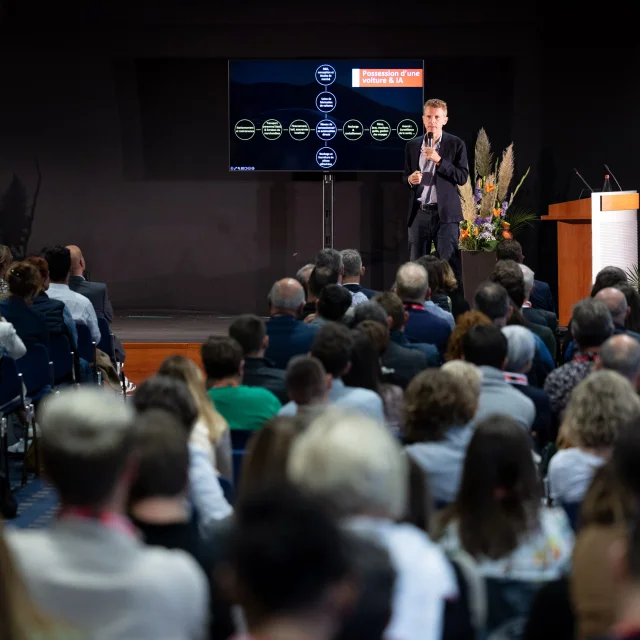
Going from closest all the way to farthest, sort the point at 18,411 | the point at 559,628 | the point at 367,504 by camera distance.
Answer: the point at 367,504 < the point at 559,628 < the point at 18,411

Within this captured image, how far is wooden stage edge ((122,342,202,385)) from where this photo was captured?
25.9 ft

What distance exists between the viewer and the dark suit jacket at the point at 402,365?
14.9 ft

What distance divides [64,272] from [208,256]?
4.01 meters

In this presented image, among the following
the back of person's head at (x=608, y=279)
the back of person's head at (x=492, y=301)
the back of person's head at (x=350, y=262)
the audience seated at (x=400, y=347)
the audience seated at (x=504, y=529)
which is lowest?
the audience seated at (x=504, y=529)

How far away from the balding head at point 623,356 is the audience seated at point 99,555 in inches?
95.1

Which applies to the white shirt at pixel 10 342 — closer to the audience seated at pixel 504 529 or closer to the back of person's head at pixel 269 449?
the back of person's head at pixel 269 449

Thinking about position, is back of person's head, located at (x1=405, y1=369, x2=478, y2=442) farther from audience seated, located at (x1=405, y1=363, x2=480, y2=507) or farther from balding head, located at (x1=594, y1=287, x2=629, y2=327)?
balding head, located at (x1=594, y1=287, x2=629, y2=327)

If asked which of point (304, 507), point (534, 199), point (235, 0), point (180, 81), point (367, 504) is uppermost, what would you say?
point (235, 0)

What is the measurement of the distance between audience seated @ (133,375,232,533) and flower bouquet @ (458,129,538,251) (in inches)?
262

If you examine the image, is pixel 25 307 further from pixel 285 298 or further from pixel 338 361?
pixel 338 361

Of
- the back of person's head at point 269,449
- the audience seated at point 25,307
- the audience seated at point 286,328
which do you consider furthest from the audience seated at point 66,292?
the back of person's head at point 269,449

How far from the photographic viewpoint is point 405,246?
10.6 metres

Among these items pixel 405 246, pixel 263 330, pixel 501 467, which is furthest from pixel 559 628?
pixel 405 246

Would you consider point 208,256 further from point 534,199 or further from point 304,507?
point 304,507
